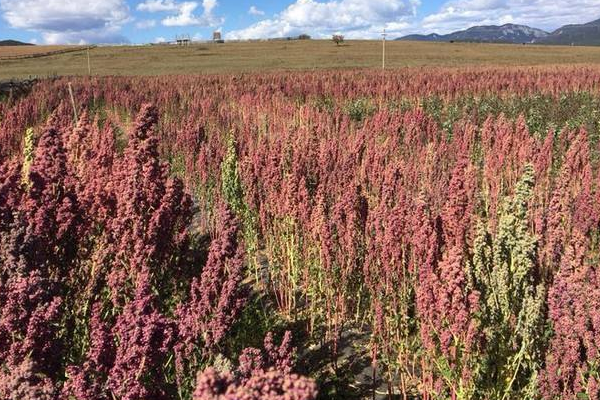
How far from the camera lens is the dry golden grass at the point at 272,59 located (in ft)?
176

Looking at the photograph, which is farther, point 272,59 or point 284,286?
point 272,59

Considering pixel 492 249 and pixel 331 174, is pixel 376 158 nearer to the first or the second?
pixel 331 174

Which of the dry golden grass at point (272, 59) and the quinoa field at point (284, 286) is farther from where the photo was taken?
the dry golden grass at point (272, 59)

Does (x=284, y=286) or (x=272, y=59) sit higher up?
(x=272, y=59)

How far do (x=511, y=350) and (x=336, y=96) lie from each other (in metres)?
17.4

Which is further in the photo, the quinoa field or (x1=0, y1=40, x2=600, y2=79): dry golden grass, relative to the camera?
(x1=0, y1=40, x2=600, y2=79): dry golden grass

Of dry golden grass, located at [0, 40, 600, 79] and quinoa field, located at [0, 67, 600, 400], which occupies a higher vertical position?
dry golden grass, located at [0, 40, 600, 79]

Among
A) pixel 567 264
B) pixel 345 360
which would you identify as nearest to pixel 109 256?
pixel 345 360

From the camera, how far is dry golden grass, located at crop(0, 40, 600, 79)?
53750 mm

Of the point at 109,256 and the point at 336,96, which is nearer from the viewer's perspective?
the point at 109,256

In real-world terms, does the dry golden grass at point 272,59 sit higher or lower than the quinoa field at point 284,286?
higher

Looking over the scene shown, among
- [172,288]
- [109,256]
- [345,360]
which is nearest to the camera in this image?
[109,256]

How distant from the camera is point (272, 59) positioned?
64062 millimetres

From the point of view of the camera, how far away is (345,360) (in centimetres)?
449
